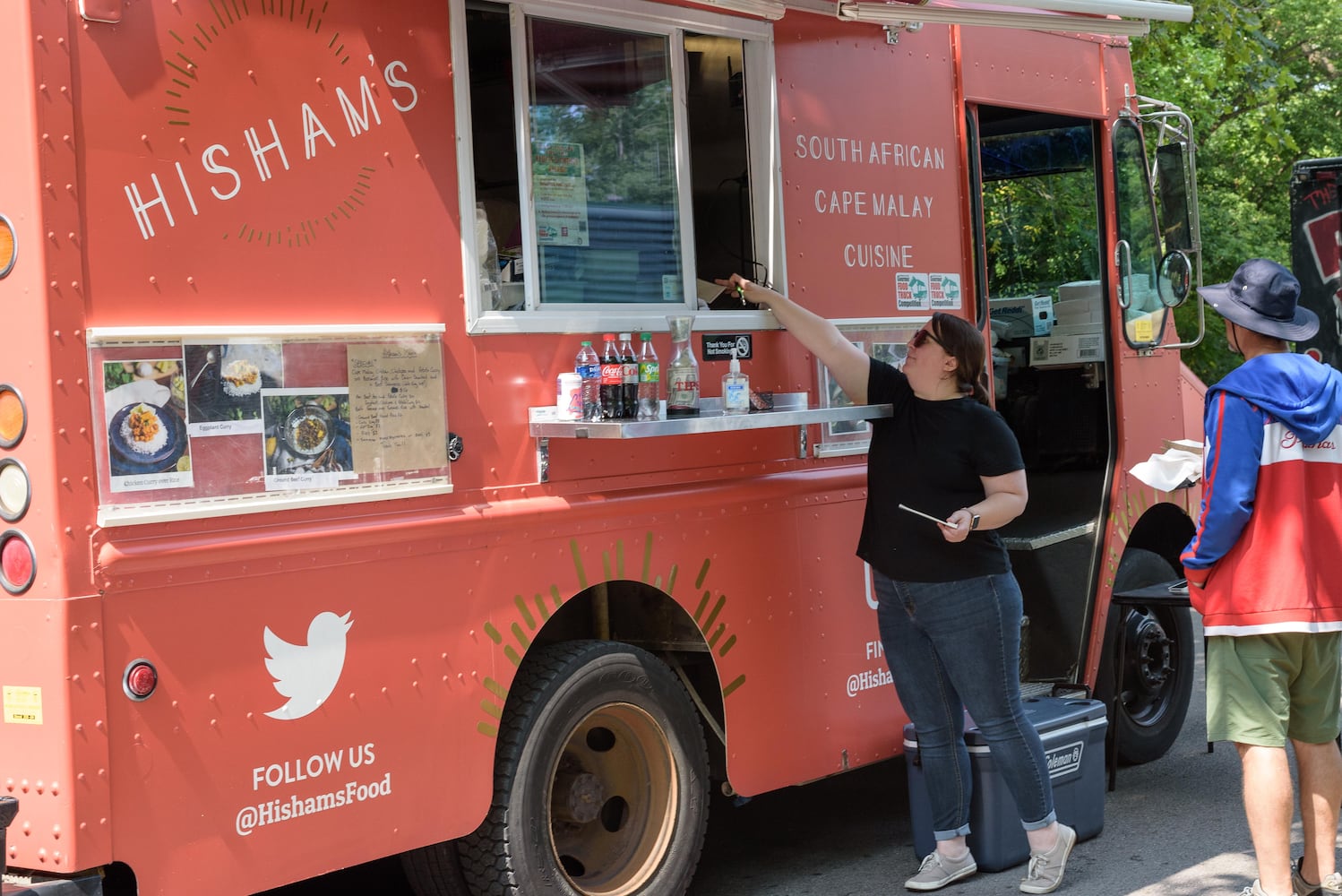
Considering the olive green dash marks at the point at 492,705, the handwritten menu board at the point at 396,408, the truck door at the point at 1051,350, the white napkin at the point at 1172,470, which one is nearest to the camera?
the handwritten menu board at the point at 396,408

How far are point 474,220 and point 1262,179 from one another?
57.2ft

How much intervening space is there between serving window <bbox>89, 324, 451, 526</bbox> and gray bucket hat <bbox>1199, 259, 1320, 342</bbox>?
244 centimetres

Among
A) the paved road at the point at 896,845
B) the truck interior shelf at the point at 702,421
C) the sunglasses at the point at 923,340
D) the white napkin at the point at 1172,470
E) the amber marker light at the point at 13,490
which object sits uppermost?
the sunglasses at the point at 923,340

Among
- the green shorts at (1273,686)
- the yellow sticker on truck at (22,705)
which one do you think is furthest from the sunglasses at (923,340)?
the yellow sticker on truck at (22,705)

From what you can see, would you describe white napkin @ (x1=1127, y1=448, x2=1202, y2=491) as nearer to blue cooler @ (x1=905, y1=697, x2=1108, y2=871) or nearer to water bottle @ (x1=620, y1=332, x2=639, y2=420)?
blue cooler @ (x1=905, y1=697, x2=1108, y2=871)

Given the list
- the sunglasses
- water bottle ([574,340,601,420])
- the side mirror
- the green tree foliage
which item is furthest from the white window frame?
the green tree foliage

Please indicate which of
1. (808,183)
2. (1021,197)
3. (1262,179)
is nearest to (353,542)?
(808,183)

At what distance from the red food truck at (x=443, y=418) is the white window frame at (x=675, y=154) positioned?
0.04 ft

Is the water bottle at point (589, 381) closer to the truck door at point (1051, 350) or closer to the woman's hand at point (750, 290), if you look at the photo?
the woman's hand at point (750, 290)

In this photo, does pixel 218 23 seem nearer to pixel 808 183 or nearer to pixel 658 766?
pixel 808 183

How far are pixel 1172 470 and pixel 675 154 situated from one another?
222 centimetres

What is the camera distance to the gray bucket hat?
14.6ft

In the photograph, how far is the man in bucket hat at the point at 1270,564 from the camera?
4.26 m

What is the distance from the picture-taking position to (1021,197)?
663cm
